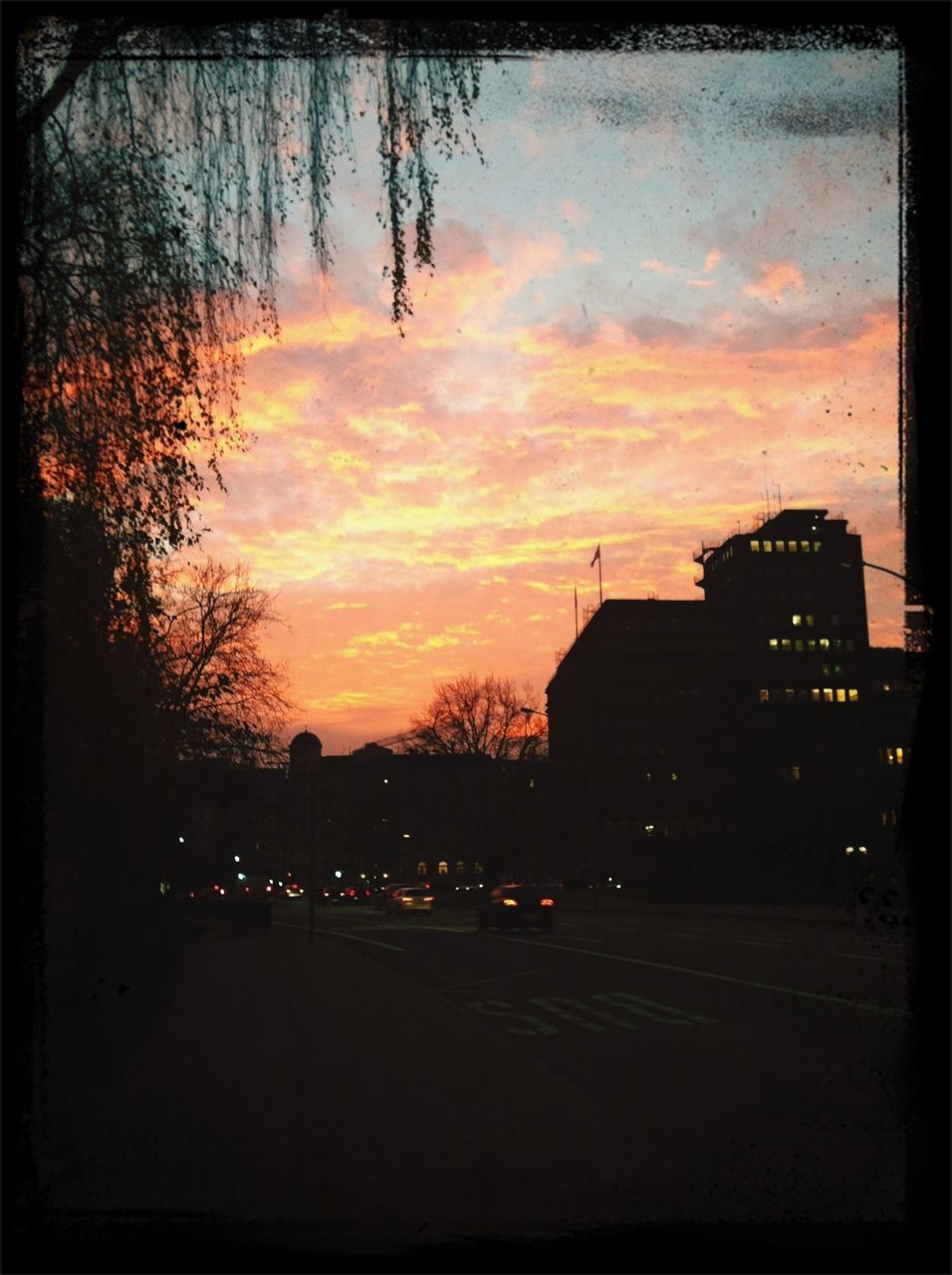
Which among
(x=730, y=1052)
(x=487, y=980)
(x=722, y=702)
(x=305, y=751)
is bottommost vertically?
(x=487, y=980)

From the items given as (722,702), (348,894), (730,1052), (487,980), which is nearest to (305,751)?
(487,980)

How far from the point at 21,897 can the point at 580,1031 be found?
29.2 ft

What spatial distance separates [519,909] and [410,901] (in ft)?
73.4

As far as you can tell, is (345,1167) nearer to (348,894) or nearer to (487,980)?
(487,980)

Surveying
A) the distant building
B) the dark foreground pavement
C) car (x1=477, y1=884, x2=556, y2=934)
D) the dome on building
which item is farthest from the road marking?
the distant building

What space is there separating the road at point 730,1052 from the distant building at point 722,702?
59.2 m

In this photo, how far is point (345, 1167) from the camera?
21.5ft

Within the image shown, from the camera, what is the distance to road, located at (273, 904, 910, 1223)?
5.85 meters

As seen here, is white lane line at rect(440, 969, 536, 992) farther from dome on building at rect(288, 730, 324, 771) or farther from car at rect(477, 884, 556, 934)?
car at rect(477, 884, 556, 934)

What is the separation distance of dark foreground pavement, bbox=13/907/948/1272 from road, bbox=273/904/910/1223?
294 millimetres

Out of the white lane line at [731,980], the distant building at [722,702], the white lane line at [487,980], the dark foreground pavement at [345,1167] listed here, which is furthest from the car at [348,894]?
the dark foreground pavement at [345,1167]

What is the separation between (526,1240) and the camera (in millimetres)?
4992

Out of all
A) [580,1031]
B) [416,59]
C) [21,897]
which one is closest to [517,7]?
[416,59]

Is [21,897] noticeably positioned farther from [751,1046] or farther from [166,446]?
[751,1046]
